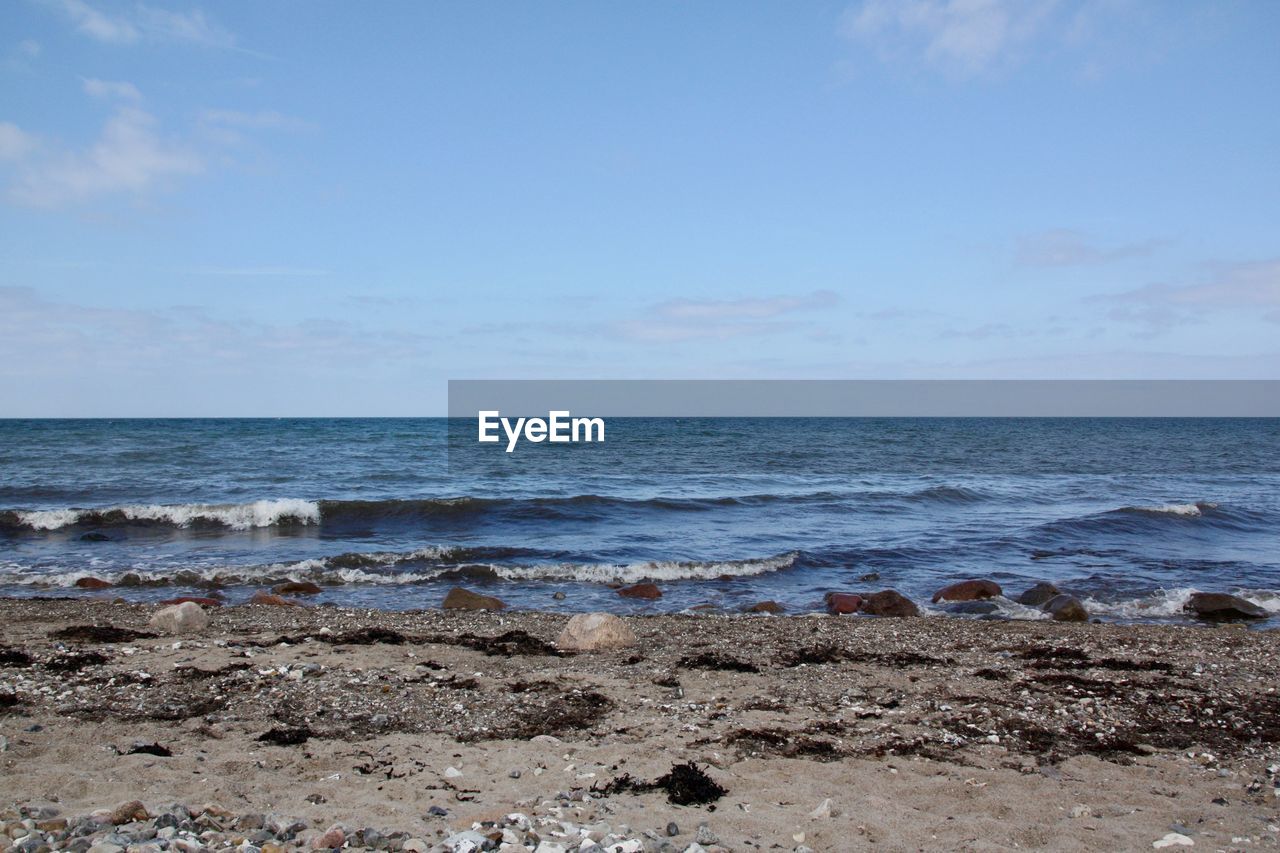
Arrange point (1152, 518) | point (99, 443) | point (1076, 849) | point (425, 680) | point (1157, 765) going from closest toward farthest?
point (1076, 849)
point (1157, 765)
point (425, 680)
point (1152, 518)
point (99, 443)

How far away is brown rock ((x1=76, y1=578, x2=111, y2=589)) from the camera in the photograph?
1578 centimetres

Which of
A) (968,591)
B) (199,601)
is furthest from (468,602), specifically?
(968,591)

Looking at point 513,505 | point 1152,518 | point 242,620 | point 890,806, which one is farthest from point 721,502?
point 890,806

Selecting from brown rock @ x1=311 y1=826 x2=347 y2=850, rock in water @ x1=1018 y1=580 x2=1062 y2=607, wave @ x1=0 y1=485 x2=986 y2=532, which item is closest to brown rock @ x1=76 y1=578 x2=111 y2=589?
wave @ x1=0 y1=485 x2=986 y2=532

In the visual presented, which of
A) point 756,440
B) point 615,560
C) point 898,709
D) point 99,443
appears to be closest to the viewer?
point 898,709

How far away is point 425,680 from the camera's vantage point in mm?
8758

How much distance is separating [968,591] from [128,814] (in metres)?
13.7

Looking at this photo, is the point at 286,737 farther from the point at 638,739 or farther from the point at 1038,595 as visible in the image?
the point at 1038,595

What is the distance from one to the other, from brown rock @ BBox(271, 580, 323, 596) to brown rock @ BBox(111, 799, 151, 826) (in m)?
11.1

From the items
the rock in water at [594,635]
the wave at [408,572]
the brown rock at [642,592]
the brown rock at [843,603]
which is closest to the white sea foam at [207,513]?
the wave at [408,572]

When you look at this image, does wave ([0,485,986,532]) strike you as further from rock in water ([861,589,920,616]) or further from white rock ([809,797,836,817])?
white rock ([809,797,836,817])

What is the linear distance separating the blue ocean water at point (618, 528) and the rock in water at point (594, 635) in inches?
163

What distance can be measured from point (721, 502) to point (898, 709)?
2067 centimetres

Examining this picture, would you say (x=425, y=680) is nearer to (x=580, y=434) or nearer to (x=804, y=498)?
(x=804, y=498)
